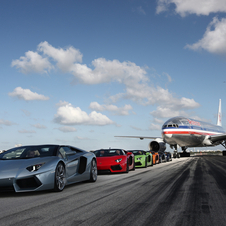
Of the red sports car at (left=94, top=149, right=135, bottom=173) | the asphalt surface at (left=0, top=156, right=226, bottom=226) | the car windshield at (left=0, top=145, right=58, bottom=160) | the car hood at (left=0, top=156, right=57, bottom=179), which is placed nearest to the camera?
the asphalt surface at (left=0, top=156, right=226, bottom=226)

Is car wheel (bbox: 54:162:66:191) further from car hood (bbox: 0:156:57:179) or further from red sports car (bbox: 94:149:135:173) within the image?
red sports car (bbox: 94:149:135:173)

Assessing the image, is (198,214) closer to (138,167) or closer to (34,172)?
(34,172)

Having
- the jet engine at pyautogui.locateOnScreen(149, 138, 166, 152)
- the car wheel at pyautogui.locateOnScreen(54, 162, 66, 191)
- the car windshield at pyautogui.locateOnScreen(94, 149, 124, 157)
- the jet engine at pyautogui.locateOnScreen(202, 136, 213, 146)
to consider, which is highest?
the jet engine at pyautogui.locateOnScreen(202, 136, 213, 146)

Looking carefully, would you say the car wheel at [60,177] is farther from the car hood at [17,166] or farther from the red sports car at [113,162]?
the red sports car at [113,162]

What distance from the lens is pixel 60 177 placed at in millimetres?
7168

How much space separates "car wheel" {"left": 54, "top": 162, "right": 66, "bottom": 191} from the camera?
6.89 meters

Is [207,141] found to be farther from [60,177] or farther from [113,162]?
[60,177]

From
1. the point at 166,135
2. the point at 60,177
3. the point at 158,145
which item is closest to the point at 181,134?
the point at 166,135

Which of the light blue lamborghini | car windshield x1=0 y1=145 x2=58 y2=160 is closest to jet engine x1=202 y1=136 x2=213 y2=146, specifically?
the light blue lamborghini

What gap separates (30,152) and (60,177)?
1058 millimetres

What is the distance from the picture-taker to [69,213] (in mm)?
4531

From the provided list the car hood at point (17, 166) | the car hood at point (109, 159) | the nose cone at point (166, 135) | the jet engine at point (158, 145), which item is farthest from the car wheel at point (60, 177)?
the jet engine at point (158, 145)

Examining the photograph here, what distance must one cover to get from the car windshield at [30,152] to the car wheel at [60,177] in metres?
0.44

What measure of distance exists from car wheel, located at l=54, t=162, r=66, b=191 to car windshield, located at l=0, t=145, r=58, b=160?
Answer: 437 millimetres
